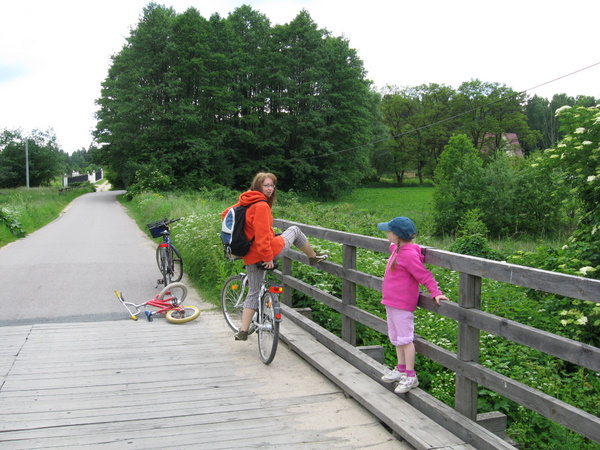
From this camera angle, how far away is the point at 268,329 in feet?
16.0

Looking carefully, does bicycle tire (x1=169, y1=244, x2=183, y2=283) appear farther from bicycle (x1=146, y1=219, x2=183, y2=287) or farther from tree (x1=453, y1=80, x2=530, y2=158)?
tree (x1=453, y1=80, x2=530, y2=158)

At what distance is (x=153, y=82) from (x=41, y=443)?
4559cm

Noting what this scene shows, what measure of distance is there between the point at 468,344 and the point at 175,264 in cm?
663

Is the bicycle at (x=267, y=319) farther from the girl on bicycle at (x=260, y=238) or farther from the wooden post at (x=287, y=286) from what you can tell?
the wooden post at (x=287, y=286)

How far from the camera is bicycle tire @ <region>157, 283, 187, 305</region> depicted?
6926 millimetres

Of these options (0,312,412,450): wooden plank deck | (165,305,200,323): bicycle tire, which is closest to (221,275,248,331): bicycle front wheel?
(0,312,412,450): wooden plank deck

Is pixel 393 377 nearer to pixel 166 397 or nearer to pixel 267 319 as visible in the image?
pixel 267 319

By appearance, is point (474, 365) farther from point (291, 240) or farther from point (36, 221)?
point (36, 221)

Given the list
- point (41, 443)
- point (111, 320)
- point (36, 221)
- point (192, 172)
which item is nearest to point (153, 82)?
point (192, 172)

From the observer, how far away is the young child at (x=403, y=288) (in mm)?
3727

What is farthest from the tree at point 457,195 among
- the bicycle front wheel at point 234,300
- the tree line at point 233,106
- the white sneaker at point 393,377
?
the white sneaker at point 393,377

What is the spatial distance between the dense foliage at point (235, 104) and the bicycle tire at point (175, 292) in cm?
3636

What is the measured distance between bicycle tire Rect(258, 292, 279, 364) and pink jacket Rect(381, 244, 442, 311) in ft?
4.18

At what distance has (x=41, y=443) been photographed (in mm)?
3367
